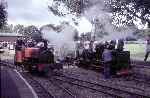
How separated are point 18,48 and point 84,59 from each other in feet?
15.0

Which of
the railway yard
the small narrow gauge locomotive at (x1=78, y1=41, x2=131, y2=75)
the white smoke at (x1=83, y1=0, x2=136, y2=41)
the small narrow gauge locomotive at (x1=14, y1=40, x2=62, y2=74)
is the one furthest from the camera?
the white smoke at (x1=83, y1=0, x2=136, y2=41)

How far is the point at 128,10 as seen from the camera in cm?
2311

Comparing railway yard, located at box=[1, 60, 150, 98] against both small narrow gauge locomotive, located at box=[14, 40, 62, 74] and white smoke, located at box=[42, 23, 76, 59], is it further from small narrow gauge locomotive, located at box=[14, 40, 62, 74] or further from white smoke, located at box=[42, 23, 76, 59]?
white smoke, located at box=[42, 23, 76, 59]

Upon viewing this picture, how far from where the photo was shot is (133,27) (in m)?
24.1

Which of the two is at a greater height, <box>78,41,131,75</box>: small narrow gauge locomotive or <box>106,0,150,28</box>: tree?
<box>106,0,150,28</box>: tree

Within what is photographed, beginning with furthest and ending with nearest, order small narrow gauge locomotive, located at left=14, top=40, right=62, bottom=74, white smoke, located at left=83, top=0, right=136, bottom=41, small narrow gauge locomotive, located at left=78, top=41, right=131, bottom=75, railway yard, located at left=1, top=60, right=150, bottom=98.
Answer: white smoke, located at left=83, top=0, right=136, bottom=41
small narrow gauge locomotive, located at left=14, top=40, right=62, bottom=74
small narrow gauge locomotive, located at left=78, top=41, right=131, bottom=75
railway yard, located at left=1, top=60, right=150, bottom=98

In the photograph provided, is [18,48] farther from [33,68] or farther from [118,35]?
[118,35]

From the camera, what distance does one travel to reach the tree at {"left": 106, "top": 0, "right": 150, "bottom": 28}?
22359 millimetres

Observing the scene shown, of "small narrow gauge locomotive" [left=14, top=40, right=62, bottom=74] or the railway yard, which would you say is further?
"small narrow gauge locomotive" [left=14, top=40, right=62, bottom=74]

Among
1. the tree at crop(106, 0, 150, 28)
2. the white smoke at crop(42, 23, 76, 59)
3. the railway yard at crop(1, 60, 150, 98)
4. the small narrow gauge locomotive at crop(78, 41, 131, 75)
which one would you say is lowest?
the railway yard at crop(1, 60, 150, 98)

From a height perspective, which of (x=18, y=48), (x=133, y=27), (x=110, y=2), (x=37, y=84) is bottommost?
(x=37, y=84)

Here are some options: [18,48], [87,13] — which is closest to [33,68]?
[18,48]

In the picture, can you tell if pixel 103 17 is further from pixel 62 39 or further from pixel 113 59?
pixel 113 59

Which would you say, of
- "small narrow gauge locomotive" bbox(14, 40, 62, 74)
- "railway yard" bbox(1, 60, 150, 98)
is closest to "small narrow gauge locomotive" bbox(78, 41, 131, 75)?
"railway yard" bbox(1, 60, 150, 98)
